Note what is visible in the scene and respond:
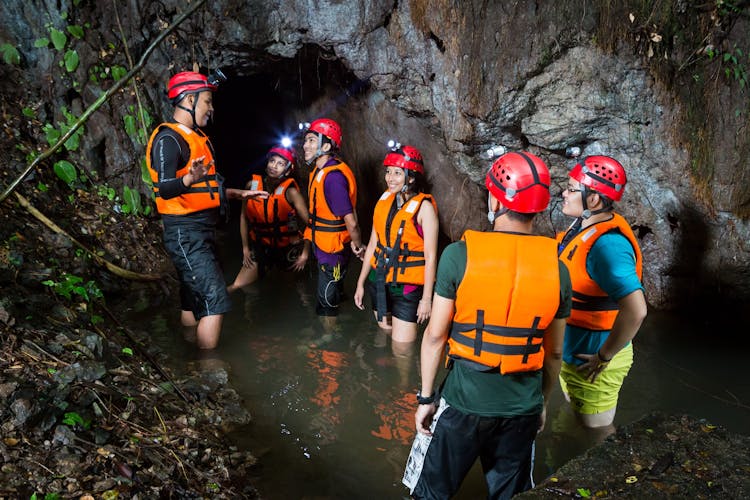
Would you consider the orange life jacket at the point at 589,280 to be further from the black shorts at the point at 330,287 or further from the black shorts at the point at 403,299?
the black shorts at the point at 330,287

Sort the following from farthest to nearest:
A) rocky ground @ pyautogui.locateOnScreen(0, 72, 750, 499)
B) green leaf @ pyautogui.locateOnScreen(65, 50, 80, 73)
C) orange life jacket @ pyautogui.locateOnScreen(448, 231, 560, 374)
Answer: green leaf @ pyautogui.locateOnScreen(65, 50, 80, 73), orange life jacket @ pyautogui.locateOnScreen(448, 231, 560, 374), rocky ground @ pyautogui.locateOnScreen(0, 72, 750, 499)

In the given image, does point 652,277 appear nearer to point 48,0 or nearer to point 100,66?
point 100,66

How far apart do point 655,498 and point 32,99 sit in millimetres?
8444

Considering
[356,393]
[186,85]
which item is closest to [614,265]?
[356,393]

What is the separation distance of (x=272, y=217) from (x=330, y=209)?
49.9 inches

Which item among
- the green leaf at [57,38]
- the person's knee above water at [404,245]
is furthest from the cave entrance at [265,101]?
the person's knee above water at [404,245]

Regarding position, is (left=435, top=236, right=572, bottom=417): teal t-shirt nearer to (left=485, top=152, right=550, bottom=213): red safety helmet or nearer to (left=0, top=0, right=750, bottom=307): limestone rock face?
(left=485, top=152, right=550, bottom=213): red safety helmet

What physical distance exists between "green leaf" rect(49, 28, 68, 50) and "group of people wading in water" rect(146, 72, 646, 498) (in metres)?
4.00

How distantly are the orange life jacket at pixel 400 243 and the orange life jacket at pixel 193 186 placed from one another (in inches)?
68.4

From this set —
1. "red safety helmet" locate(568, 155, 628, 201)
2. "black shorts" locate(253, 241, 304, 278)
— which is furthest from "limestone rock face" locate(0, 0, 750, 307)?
"red safety helmet" locate(568, 155, 628, 201)

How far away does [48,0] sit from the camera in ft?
23.9

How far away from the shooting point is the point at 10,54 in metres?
7.04

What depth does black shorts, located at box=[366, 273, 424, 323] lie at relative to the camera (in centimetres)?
561

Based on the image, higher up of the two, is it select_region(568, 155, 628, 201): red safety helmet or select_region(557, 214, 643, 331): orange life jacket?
select_region(568, 155, 628, 201): red safety helmet
